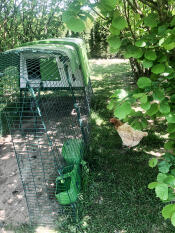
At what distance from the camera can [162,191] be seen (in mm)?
1171

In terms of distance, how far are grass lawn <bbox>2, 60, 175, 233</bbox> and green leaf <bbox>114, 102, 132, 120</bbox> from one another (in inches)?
99.0

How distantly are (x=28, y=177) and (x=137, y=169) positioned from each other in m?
2.38

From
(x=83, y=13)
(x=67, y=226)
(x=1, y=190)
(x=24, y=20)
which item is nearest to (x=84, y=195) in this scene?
(x=67, y=226)

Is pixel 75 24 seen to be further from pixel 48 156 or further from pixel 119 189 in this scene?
pixel 48 156

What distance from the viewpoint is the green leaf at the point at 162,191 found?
1.15 meters

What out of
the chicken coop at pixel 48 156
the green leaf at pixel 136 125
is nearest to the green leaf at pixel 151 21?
the green leaf at pixel 136 125

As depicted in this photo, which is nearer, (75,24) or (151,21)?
(75,24)

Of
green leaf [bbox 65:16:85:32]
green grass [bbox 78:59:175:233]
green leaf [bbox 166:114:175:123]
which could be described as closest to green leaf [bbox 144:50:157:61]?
green leaf [bbox 166:114:175:123]

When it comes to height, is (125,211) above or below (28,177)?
below

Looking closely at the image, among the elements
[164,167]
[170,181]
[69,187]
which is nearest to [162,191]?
[170,181]

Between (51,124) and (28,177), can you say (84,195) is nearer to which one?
(28,177)

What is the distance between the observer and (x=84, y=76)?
20.5 ft

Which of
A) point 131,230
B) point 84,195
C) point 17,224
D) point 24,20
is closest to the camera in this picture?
point 131,230

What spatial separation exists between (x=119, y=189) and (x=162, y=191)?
275cm
